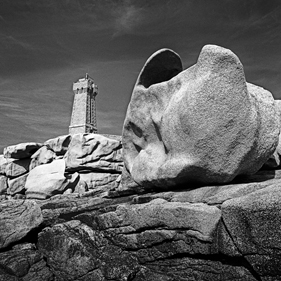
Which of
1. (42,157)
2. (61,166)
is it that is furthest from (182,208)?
(42,157)

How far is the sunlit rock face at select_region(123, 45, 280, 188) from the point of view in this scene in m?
4.24

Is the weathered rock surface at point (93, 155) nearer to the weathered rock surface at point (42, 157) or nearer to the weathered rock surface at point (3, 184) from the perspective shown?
the weathered rock surface at point (42, 157)

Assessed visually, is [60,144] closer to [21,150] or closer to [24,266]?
[21,150]

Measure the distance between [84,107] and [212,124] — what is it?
32199 mm

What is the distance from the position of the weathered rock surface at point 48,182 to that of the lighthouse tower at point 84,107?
1823 cm

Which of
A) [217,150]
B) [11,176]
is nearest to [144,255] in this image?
[217,150]

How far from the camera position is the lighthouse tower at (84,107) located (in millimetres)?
34875

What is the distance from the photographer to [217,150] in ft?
14.1

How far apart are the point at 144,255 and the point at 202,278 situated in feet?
2.72

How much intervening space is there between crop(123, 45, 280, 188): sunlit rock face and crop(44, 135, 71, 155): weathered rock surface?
14050 mm

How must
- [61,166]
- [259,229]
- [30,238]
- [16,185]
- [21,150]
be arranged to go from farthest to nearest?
[16,185]
[21,150]
[61,166]
[30,238]
[259,229]

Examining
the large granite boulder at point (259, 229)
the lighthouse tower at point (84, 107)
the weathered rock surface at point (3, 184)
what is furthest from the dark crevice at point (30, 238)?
the lighthouse tower at point (84, 107)

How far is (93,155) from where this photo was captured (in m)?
16.4

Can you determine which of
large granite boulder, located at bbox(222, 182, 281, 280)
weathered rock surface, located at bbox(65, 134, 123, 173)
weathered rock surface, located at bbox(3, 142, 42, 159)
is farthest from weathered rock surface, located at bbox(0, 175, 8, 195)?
large granite boulder, located at bbox(222, 182, 281, 280)
